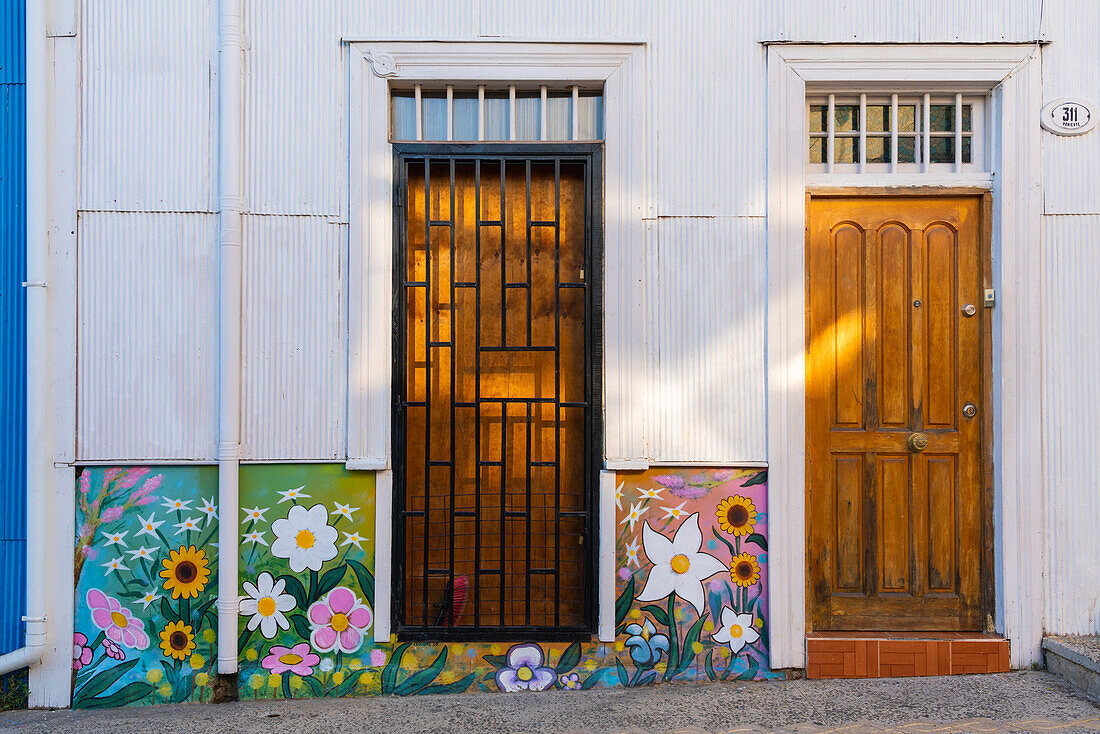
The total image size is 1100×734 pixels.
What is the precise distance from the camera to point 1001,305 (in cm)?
401

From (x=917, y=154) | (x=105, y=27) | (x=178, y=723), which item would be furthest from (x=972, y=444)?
(x=105, y=27)

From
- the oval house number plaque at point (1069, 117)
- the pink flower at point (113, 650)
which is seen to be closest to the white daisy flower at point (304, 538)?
the pink flower at point (113, 650)

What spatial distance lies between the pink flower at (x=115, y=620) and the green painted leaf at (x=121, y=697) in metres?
0.20

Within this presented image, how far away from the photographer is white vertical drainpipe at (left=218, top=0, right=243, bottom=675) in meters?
3.87

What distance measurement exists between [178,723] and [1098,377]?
492cm

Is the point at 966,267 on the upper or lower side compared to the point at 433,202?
lower

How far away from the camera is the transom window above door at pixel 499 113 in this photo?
4098 mm

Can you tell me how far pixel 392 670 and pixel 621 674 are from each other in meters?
1.18

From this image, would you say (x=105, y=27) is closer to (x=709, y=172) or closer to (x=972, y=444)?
(x=709, y=172)

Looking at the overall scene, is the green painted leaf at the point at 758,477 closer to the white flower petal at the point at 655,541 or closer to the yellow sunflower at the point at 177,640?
the white flower petal at the point at 655,541

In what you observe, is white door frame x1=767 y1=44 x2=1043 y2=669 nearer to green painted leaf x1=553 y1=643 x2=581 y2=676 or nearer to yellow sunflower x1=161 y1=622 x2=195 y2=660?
green painted leaf x1=553 y1=643 x2=581 y2=676

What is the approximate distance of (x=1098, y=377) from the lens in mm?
4004

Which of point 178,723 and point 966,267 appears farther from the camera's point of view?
point 966,267

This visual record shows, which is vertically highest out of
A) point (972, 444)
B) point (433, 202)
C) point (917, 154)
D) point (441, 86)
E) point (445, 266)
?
point (441, 86)
